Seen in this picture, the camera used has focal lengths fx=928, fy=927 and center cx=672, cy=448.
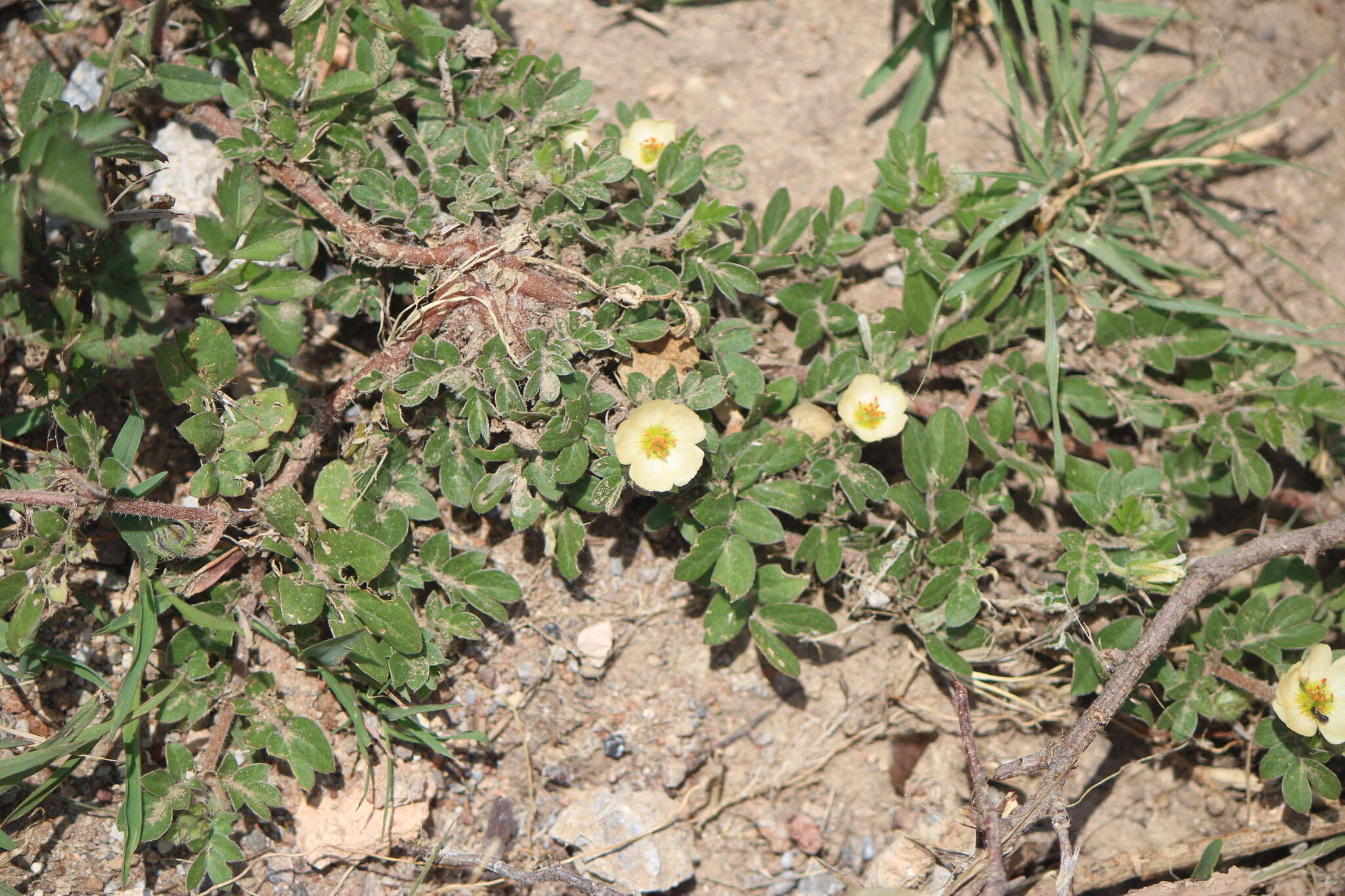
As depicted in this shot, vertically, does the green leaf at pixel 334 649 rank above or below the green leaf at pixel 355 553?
below

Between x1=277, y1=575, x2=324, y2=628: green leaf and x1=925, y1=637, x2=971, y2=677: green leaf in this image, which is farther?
x1=925, y1=637, x2=971, y2=677: green leaf

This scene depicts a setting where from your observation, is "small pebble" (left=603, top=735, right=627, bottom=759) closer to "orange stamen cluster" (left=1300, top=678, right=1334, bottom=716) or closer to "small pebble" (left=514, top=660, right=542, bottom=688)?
"small pebble" (left=514, top=660, right=542, bottom=688)


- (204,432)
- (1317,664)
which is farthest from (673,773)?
(1317,664)

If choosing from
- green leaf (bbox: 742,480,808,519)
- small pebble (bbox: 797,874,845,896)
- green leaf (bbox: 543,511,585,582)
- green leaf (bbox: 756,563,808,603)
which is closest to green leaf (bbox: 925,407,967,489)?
green leaf (bbox: 742,480,808,519)

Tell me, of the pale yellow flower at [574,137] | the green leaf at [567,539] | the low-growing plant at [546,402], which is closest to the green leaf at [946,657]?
the low-growing plant at [546,402]

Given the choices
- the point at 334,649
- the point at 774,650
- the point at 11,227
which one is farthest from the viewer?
the point at 774,650

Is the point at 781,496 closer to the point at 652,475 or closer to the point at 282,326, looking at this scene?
the point at 652,475

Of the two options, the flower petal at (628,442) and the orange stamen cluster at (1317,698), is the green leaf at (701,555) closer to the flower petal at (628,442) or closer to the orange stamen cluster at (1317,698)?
the flower petal at (628,442)
